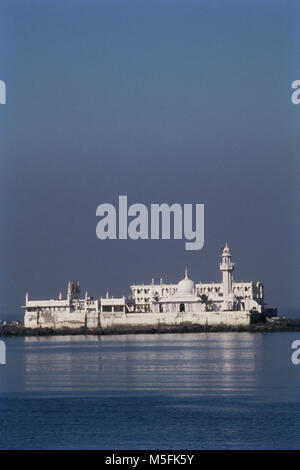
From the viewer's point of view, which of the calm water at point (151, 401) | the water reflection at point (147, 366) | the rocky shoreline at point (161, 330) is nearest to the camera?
the calm water at point (151, 401)

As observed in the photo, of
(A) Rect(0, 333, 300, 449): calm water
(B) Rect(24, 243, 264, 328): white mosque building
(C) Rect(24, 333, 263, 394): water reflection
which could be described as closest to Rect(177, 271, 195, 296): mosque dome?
(B) Rect(24, 243, 264, 328): white mosque building

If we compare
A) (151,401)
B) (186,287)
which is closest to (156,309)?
(186,287)

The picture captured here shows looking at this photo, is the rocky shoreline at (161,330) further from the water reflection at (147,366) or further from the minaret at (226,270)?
the water reflection at (147,366)

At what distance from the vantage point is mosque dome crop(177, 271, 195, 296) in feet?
257

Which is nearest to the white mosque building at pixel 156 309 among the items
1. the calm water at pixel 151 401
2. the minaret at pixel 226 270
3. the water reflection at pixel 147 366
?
the minaret at pixel 226 270

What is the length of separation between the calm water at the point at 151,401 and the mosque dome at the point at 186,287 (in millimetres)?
30920

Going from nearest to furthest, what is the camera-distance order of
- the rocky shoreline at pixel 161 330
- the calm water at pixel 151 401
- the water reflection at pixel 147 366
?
1. the calm water at pixel 151 401
2. the water reflection at pixel 147 366
3. the rocky shoreline at pixel 161 330

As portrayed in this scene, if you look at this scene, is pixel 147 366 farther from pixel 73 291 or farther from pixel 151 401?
pixel 73 291

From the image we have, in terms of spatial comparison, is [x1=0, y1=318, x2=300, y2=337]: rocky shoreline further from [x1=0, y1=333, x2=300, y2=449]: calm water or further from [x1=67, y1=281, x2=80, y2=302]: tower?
[x1=0, y1=333, x2=300, y2=449]: calm water

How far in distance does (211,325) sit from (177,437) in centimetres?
5041

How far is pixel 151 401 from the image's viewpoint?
28766 millimetres

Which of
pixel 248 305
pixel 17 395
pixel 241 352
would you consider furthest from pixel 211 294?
pixel 17 395

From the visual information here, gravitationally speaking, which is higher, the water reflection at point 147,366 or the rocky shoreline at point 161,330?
the rocky shoreline at point 161,330

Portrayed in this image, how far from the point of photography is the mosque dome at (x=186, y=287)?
78.2 meters
